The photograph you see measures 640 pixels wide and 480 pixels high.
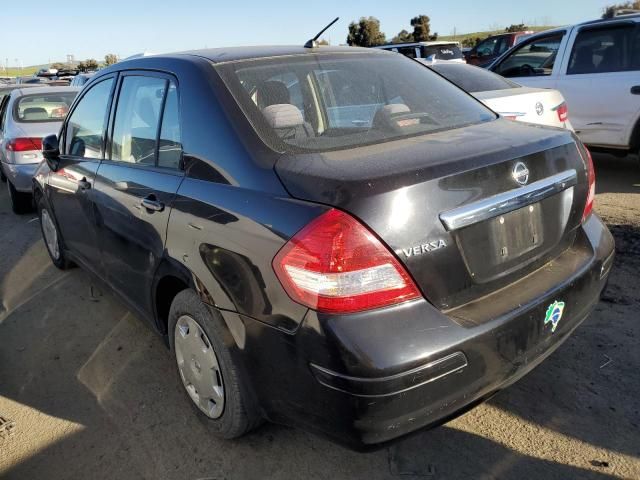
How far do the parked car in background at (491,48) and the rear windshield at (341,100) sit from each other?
50.6 ft

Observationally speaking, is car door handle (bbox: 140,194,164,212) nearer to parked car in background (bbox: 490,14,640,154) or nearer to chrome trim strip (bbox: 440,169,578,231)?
chrome trim strip (bbox: 440,169,578,231)

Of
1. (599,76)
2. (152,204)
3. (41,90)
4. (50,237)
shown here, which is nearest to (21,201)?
(41,90)

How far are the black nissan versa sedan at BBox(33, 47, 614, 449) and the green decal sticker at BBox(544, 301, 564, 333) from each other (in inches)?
A: 0.5

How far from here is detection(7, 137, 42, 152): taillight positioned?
677 centimetres

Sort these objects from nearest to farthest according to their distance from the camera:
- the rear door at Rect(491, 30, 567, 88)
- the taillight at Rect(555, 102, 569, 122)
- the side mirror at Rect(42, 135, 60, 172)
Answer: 1. the side mirror at Rect(42, 135, 60, 172)
2. the taillight at Rect(555, 102, 569, 122)
3. the rear door at Rect(491, 30, 567, 88)

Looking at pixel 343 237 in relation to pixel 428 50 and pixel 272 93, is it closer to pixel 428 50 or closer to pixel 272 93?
pixel 272 93

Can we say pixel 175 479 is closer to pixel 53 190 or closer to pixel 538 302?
pixel 538 302

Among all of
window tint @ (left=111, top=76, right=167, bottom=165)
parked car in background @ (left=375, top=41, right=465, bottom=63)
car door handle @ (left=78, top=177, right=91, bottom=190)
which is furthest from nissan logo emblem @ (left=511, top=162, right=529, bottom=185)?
parked car in background @ (left=375, top=41, right=465, bottom=63)

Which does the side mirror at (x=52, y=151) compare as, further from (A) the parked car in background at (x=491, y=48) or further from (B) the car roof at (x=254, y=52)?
(A) the parked car in background at (x=491, y=48)

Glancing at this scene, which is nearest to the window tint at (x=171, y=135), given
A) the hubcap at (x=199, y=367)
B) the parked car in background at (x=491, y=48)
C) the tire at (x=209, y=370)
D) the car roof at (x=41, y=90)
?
the tire at (x=209, y=370)

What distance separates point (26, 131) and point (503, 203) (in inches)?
257

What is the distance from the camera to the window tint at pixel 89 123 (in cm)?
Result: 349

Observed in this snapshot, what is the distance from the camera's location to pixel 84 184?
357 cm

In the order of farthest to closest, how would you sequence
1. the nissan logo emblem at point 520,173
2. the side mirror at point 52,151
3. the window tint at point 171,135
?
1. the side mirror at point 52,151
2. the window tint at point 171,135
3. the nissan logo emblem at point 520,173
